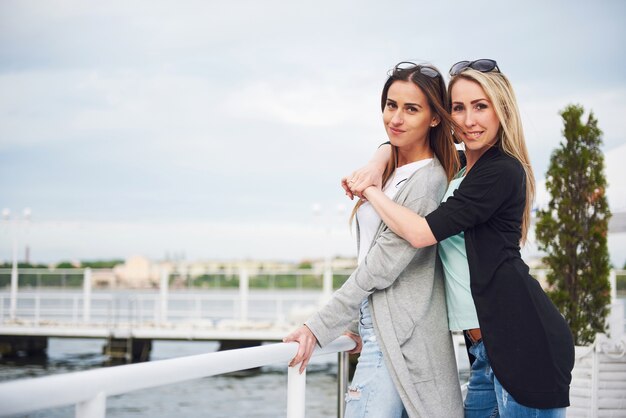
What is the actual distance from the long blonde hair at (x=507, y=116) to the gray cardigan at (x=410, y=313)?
0.21 m

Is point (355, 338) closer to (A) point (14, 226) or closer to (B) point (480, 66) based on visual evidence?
(B) point (480, 66)

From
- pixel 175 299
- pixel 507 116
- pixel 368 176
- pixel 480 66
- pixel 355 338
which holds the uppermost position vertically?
pixel 480 66

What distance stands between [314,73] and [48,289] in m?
50.6

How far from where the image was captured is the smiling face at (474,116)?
1.75 metres

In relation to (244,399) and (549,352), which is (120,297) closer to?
(244,399)

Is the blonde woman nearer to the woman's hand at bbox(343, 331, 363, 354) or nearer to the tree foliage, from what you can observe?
the woman's hand at bbox(343, 331, 363, 354)

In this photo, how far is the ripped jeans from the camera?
1.69 m

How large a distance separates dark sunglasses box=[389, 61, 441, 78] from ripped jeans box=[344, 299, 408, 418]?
2.41 feet

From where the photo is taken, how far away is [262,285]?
60.9 ft

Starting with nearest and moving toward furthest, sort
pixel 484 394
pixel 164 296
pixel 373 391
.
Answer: pixel 373 391 → pixel 484 394 → pixel 164 296

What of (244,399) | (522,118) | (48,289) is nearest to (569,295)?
(522,118)

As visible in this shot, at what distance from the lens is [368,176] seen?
1.88 m

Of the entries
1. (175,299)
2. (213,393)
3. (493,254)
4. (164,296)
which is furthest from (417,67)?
(164,296)

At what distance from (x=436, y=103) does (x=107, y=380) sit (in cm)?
118
